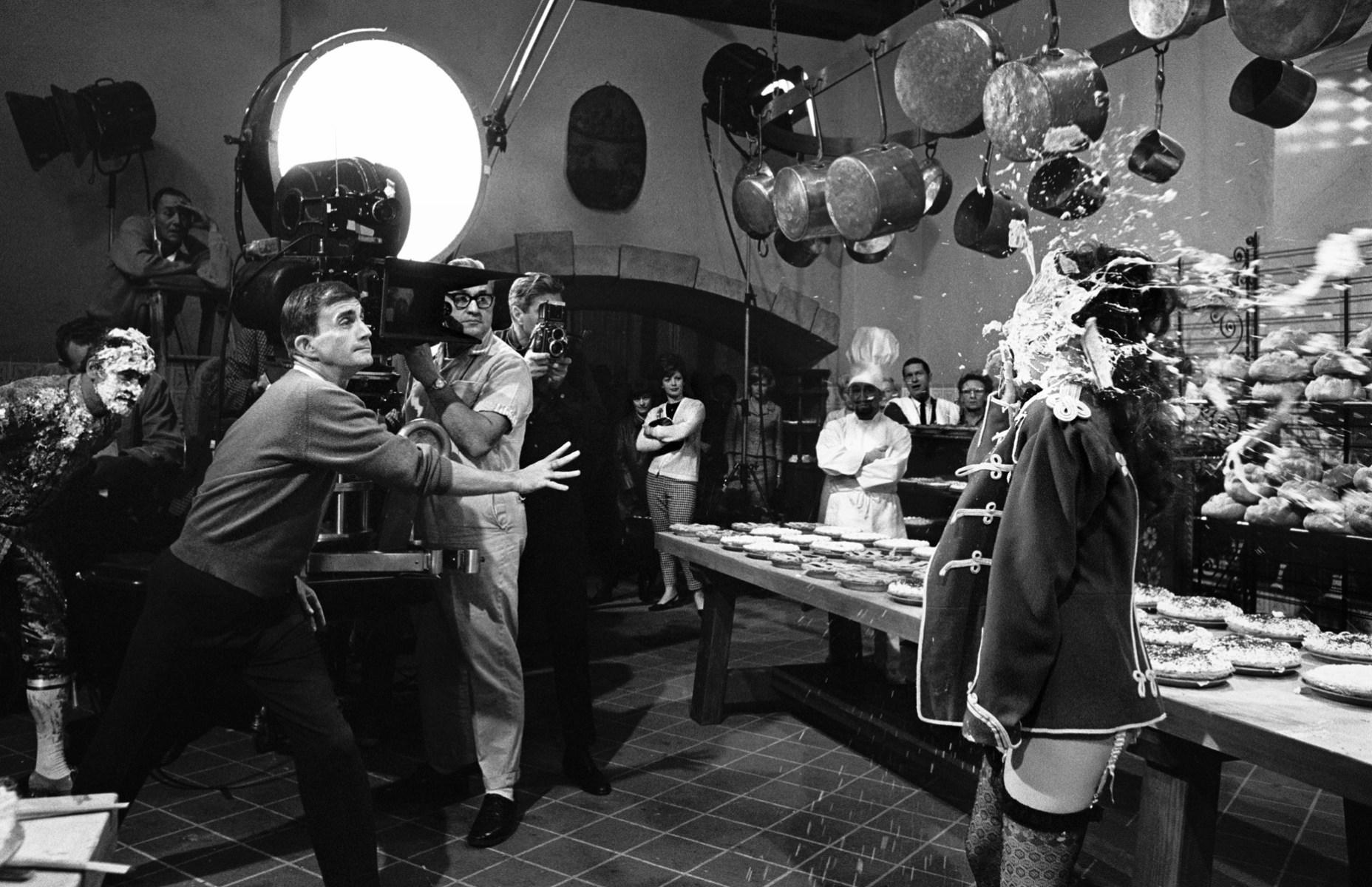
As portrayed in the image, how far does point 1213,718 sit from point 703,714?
2943 mm

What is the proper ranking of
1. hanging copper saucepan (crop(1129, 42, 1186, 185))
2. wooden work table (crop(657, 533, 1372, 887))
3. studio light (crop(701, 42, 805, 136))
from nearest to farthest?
wooden work table (crop(657, 533, 1372, 887)), hanging copper saucepan (crop(1129, 42, 1186, 185)), studio light (crop(701, 42, 805, 136))

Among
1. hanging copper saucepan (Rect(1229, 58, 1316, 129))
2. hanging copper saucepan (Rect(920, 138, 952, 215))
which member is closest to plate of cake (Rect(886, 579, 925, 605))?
hanging copper saucepan (Rect(920, 138, 952, 215))

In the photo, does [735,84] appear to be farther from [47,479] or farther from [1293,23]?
[47,479]

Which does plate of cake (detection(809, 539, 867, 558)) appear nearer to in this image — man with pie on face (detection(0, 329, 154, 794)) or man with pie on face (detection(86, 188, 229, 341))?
man with pie on face (detection(0, 329, 154, 794))

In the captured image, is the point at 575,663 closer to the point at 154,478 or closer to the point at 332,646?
the point at 332,646

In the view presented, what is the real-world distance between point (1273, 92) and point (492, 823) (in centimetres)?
483

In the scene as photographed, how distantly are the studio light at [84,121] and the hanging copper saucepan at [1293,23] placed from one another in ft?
19.4

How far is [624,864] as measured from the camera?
10.9 feet

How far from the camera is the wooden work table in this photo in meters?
1.99

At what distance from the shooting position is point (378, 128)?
3.38m

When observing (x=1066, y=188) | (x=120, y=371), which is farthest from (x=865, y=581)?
(x=120, y=371)

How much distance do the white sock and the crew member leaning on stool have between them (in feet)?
5.31

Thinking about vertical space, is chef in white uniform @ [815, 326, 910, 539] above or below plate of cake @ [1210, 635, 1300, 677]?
above

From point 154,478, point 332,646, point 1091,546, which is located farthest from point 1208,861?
point 154,478
